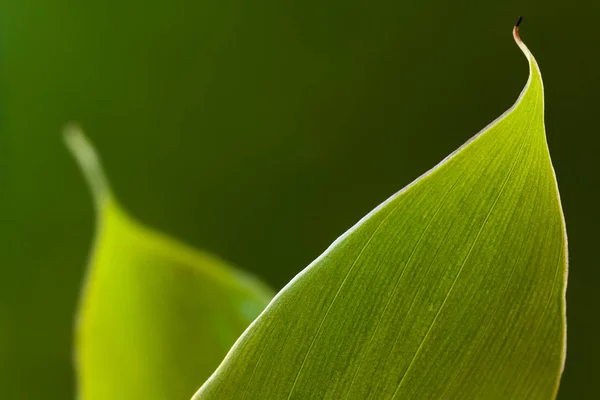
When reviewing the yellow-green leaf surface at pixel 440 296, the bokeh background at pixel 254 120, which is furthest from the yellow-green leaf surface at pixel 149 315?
the bokeh background at pixel 254 120

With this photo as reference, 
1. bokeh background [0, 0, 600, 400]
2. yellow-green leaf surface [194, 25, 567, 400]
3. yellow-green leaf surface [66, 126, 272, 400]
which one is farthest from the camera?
bokeh background [0, 0, 600, 400]

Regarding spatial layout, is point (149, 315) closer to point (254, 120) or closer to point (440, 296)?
point (440, 296)

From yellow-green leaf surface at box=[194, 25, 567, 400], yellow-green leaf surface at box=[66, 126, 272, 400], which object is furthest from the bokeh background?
yellow-green leaf surface at box=[194, 25, 567, 400]

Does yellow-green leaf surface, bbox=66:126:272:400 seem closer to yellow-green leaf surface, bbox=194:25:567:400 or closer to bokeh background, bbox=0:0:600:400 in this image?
yellow-green leaf surface, bbox=194:25:567:400

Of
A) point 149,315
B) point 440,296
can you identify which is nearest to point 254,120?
point 149,315

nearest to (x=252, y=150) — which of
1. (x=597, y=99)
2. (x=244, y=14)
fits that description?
(x=244, y=14)

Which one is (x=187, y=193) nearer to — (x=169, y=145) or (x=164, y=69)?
(x=169, y=145)

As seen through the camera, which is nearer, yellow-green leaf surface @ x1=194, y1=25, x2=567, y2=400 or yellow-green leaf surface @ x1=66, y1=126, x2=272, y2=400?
yellow-green leaf surface @ x1=194, y1=25, x2=567, y2=400
